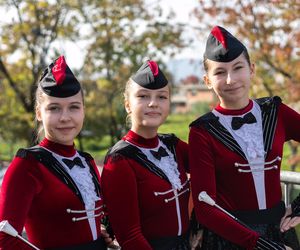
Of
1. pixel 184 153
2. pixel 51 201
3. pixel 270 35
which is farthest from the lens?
pixel 270 35

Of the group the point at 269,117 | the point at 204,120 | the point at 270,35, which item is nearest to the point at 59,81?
the point at 204,120

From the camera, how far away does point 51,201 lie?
2.19 m

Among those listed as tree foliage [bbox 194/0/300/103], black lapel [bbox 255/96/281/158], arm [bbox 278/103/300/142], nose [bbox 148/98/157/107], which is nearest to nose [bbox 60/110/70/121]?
nose [bbox 148/98/157/107]

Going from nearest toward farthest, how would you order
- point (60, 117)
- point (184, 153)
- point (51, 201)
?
point (51, 201) → point (60, 117) → point (184, 153)

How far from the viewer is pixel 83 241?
2.28 m

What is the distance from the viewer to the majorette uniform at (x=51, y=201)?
2.08 m

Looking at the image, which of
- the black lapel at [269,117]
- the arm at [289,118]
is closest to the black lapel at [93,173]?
the black lapel at [269,117]

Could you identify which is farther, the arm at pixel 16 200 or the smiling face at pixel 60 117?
the smiling face at pixel 60 117

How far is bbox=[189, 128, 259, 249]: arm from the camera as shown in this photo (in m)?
2.18

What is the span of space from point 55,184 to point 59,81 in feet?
1.59

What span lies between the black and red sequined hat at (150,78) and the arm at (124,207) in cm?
42

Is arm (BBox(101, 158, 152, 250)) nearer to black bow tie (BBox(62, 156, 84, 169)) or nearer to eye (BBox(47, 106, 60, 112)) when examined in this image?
black bow tie (BBox(62, 156, 84, 169))

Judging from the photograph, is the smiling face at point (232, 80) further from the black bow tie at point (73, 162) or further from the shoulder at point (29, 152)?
the shoulder at point (29, 152)

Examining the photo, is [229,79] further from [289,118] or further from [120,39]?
[120,39]
